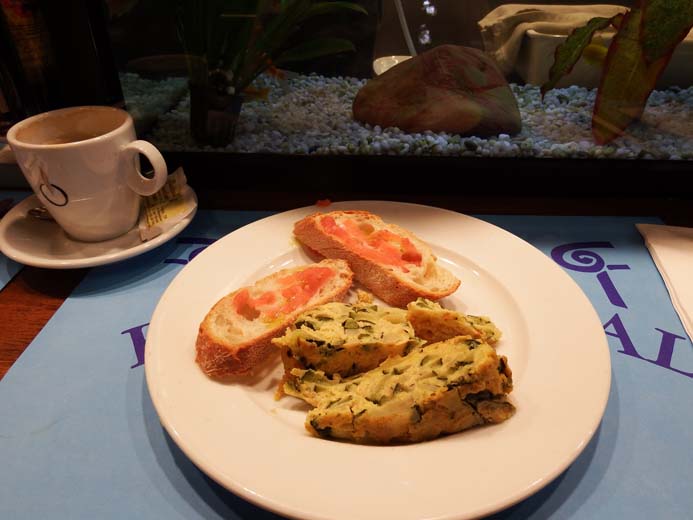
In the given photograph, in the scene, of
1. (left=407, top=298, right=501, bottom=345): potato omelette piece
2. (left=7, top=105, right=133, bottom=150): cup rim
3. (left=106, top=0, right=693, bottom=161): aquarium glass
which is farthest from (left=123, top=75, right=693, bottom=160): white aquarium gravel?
(left=407, top=298, right=501, bottom=345): potato omelette piece

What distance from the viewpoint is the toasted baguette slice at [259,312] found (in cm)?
69

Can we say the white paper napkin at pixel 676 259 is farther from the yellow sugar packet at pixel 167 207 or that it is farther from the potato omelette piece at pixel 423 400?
the yellow sugar packet at pixel 167 207

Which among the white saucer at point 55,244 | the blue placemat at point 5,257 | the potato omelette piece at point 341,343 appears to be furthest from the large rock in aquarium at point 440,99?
the blue placemat at point 5,257

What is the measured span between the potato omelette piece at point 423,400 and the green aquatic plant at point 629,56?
74 centimetres

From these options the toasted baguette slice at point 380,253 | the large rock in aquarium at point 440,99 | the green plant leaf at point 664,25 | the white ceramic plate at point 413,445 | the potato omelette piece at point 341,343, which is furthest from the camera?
the large rock in aquarium at point 440,99

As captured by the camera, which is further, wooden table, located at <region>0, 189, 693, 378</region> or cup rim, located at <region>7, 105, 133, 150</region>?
wooden table, located at <region>0, 189, 693, 378</region>

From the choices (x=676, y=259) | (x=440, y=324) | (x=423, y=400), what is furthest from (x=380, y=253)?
(x=676, y=259)

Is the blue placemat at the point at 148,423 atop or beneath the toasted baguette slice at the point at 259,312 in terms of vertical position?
beneath

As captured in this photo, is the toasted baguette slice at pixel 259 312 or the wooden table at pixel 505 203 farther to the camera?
the wooden table at pixel 505 203

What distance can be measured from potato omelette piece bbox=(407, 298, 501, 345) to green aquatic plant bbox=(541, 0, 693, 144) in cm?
65

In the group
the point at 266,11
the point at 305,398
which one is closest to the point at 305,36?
the point at 266,11

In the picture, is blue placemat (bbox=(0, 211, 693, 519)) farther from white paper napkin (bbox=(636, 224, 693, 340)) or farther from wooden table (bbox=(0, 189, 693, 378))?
wooden table (bbox=(0, 189, 693, 378))

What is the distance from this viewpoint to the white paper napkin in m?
0.91

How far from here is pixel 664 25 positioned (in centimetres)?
100
